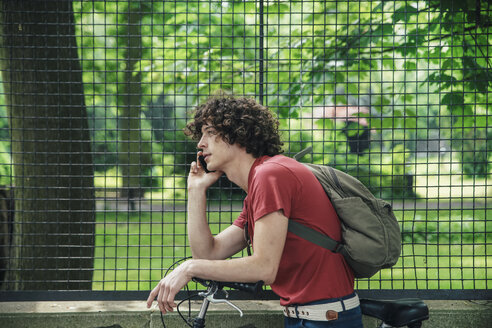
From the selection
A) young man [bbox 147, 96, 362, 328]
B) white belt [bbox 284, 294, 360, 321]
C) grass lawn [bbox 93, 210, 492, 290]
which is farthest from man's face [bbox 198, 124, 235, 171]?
grass lawn [bbox 93, 210, 492, 290]

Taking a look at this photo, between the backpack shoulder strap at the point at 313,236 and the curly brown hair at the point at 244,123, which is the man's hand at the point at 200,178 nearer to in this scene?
the curly brown hair at the point at 244,123

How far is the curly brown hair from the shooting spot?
2807mm

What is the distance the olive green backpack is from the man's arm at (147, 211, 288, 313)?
207 mm

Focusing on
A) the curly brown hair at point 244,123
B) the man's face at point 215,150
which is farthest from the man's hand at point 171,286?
the curly brown hair at point 244,123

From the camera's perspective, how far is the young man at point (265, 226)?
237 cm

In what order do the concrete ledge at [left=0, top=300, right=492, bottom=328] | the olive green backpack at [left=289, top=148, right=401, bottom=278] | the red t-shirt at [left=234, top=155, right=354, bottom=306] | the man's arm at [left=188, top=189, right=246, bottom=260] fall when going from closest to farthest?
the red t-shirt at [left=234, top=155, right=354, bottom=306] < the olive green backpack at [left=289, top=148, right=401, bottom=278] < the man's arm at [left=188, top=189, right=246, bottom=260] < the concrete ledge at [left=0, top=300, right=492, bottom=328]

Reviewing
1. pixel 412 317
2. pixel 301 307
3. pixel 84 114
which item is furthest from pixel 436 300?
pixel 84 114

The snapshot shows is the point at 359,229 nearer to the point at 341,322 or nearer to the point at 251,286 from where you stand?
the point at 341,322

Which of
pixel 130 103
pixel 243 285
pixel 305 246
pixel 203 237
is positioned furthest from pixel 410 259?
pixel 243 285

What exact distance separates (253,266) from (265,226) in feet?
0.63

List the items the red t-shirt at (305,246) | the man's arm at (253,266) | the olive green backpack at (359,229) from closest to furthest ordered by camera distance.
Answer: the man's arm at (253,266) → the red t-shirt at (305,246) → the olive green backpack at (359,229)

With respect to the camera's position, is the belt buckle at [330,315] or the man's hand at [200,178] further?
the man's hand at [200,178]

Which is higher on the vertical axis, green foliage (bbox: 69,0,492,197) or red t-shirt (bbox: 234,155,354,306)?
green foliage (bbox: 69,0,492,197)

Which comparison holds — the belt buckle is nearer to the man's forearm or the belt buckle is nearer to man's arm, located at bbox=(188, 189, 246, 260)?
the man's forearm
